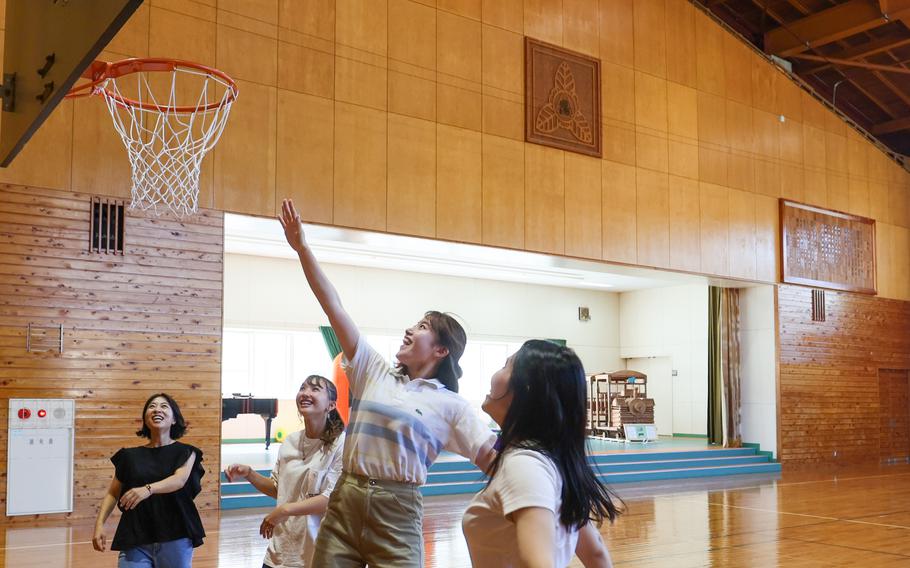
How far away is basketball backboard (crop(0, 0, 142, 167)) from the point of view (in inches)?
121

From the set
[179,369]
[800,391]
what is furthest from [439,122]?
[800,391]

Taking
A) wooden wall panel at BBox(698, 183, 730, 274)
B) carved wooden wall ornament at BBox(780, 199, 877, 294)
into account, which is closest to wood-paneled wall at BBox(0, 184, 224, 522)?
wooden wall panel at BBox(698, 183, 730, 274)

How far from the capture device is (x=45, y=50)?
379 centimetres

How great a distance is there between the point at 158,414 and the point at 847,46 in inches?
649

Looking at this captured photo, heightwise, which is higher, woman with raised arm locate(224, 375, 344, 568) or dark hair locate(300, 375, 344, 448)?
dark hair locate(300, 375, 344, 448)

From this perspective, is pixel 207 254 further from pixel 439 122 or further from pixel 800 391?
pixel 800 391

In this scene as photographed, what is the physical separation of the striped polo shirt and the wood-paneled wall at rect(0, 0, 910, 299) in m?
7.59

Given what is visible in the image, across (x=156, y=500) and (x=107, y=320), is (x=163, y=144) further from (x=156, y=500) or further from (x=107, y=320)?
(x=156, y=500)

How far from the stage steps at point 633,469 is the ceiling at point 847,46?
7372mm

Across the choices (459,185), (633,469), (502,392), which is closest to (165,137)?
(459,185)

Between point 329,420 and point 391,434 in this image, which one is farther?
point 329,420

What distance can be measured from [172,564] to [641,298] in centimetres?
1901

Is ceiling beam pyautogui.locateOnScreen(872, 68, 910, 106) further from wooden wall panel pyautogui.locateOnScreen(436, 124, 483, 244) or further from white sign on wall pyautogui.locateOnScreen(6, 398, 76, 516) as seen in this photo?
white sign on wall pyautogui.locateOnScreen(6, 398, 76, 516)

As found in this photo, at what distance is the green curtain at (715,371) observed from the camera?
16688 millimetres
